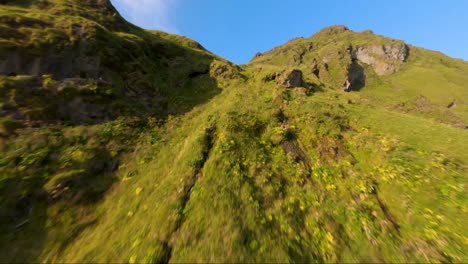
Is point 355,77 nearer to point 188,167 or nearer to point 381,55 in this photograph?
point 381,55

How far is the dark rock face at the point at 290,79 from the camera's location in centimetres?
2386

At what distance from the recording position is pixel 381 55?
12719 centimetres

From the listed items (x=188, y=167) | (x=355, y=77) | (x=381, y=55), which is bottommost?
(x=188, y=167)

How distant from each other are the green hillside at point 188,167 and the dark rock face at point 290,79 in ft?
8.22

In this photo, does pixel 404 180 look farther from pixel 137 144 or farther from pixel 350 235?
pixel 137 144

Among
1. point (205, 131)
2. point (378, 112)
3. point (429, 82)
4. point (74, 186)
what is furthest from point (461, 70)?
point (74, 186)

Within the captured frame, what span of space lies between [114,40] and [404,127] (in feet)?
95.9

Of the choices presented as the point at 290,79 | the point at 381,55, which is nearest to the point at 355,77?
the point at 381,55

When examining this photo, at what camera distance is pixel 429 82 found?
9975 centimetres

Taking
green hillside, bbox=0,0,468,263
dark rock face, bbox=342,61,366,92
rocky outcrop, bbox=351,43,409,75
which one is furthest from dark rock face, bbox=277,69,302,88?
rocky outcrop, bbox=351,43,409,75

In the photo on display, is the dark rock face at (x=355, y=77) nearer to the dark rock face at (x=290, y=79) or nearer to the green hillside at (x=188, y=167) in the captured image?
the dark rock face at (x=290, y=79)

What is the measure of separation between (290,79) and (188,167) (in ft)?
62.5

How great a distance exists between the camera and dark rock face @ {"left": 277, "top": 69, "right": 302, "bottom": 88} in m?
23.9

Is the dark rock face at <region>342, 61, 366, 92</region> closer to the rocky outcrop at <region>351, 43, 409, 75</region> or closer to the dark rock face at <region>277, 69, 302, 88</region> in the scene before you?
the rocky outcrop at <region>351, 43, 409, 75</region>
